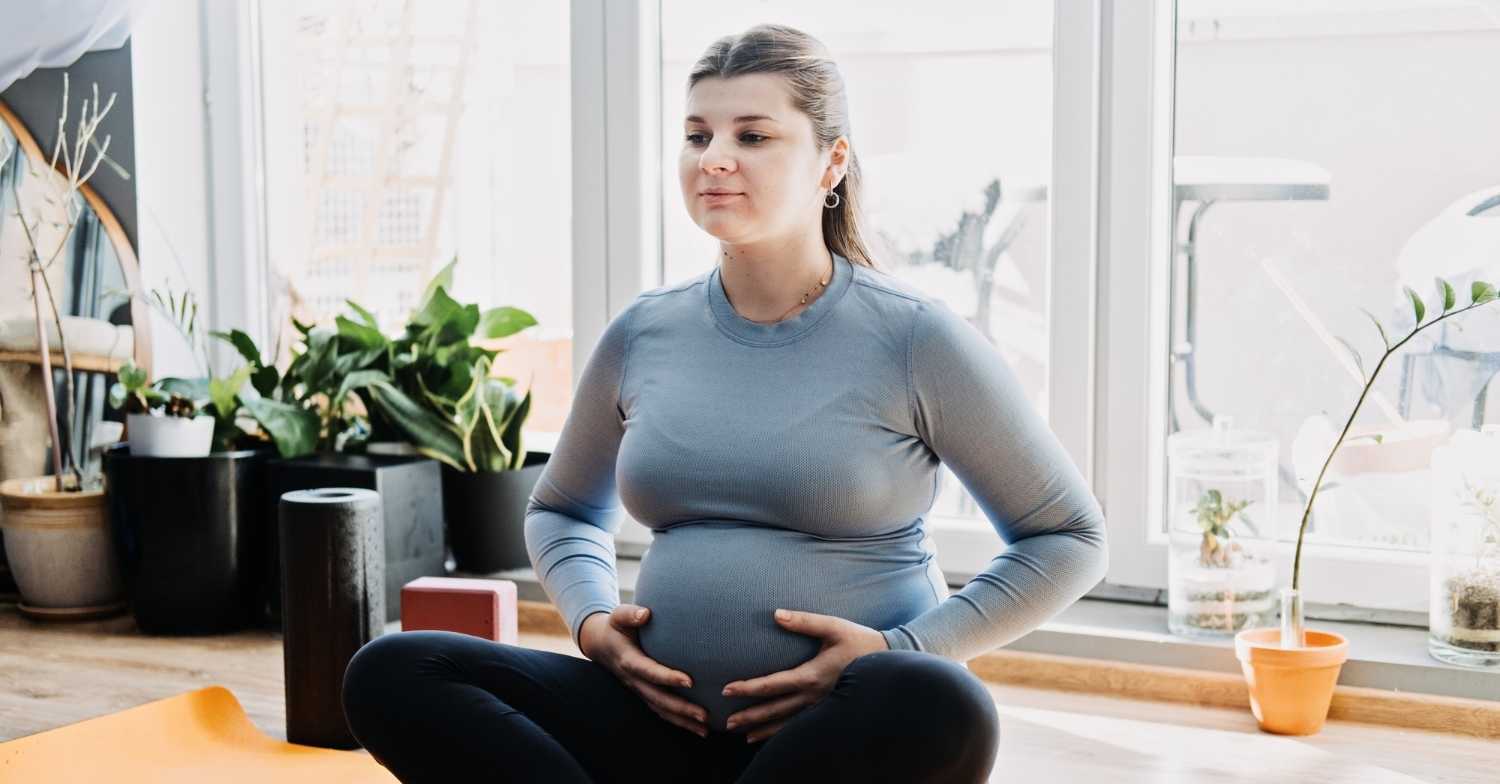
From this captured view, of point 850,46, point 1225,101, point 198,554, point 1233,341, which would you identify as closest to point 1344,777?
point 1233,341

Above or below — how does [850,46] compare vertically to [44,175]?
above

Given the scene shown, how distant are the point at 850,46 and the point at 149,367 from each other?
148 centimetres

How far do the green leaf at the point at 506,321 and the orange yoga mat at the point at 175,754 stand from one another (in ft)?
2.68

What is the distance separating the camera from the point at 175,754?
2053mm

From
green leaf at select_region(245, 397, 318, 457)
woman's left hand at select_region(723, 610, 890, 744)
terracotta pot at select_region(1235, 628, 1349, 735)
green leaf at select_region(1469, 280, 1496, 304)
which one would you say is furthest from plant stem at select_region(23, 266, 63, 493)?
green leaf at select_region(1469, 280, 1496, 304)

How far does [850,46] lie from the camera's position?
100.0 inches

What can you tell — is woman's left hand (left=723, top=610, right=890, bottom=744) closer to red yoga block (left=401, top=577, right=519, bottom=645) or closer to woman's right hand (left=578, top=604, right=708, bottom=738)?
woman's right hand (left=578, top=604, right=708, bottom=738)

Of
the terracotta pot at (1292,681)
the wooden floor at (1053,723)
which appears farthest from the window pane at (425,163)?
the terracotta pot at (1292,681)

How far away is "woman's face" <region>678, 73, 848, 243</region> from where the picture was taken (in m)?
1.53

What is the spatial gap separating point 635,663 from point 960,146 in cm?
124

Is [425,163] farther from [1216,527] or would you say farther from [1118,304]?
[1216,527]

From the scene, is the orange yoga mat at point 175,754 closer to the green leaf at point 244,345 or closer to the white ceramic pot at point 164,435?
the white ceramic pot at point 164,435

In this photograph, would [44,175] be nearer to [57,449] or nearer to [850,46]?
[57,449]

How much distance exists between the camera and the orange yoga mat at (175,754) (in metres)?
1.96
